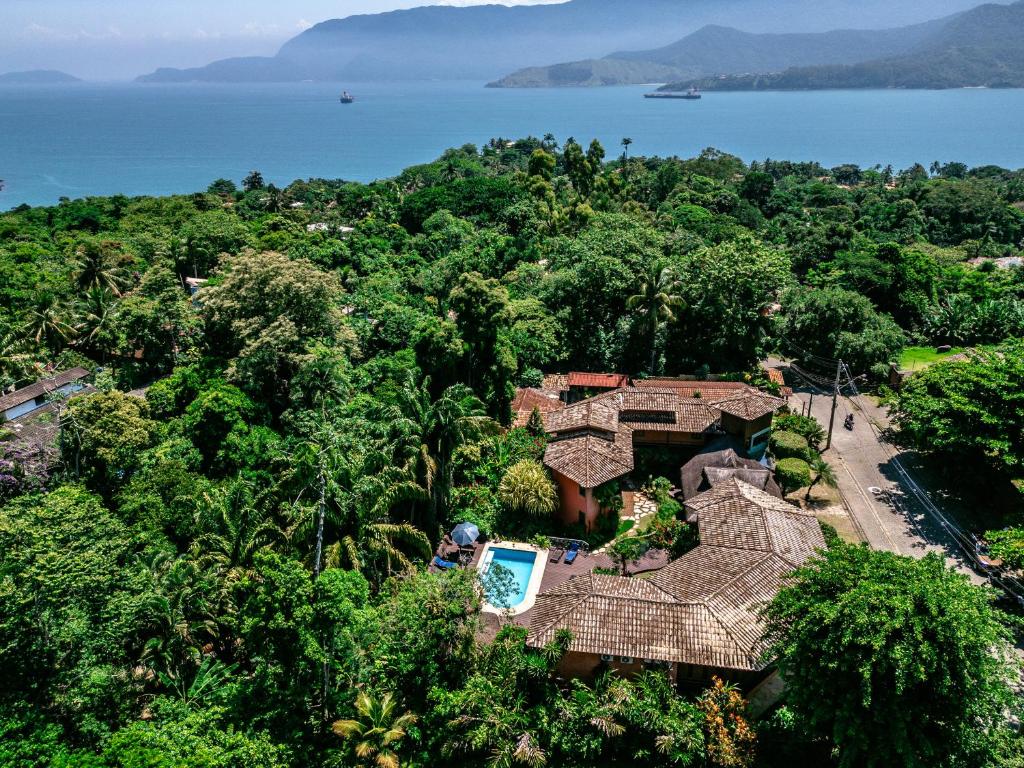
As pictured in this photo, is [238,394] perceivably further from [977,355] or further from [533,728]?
[977,355]

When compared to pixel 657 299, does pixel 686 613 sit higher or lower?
lower

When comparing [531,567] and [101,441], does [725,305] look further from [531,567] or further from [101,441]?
[101,441]

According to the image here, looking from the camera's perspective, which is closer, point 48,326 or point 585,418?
point 585,418

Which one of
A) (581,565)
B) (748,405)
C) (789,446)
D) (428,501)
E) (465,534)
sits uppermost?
(748,405)

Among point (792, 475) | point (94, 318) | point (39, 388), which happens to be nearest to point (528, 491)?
point (792, 475)

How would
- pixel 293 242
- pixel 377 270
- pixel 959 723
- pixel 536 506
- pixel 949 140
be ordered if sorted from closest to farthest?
pixel 959 723, pixel 536 506, pixel 377 270, pixel 293 242, pixel 949 140

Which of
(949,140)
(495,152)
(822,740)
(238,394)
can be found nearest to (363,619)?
(822,740)
